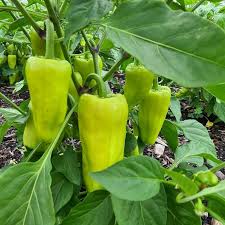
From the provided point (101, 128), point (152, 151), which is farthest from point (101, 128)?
point (152, 151)

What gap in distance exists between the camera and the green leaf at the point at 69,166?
96 cm

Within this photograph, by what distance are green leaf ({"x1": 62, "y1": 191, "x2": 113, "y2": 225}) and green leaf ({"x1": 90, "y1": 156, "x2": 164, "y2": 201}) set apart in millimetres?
185

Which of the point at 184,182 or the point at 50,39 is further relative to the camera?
the point at 50,39

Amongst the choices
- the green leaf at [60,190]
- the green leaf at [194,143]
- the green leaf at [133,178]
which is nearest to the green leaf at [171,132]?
the green leaf at [194,143]

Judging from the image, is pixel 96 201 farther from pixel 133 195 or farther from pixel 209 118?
pixel 209 118

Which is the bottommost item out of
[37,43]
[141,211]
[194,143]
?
[194,143]

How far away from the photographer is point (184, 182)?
0.68 m

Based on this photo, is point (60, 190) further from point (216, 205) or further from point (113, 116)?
point (216, 205)

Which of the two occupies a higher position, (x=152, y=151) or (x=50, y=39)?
(x=50, y=39)

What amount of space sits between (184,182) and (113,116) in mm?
224

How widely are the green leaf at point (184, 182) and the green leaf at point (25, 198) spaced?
0.24 meters

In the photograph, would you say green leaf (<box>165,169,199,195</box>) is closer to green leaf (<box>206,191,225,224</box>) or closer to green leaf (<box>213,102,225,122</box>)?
green leaf (<box>206,191,225,224</box>)

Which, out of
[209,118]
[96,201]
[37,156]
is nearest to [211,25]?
[96,201]

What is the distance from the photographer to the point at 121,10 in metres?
0.72
